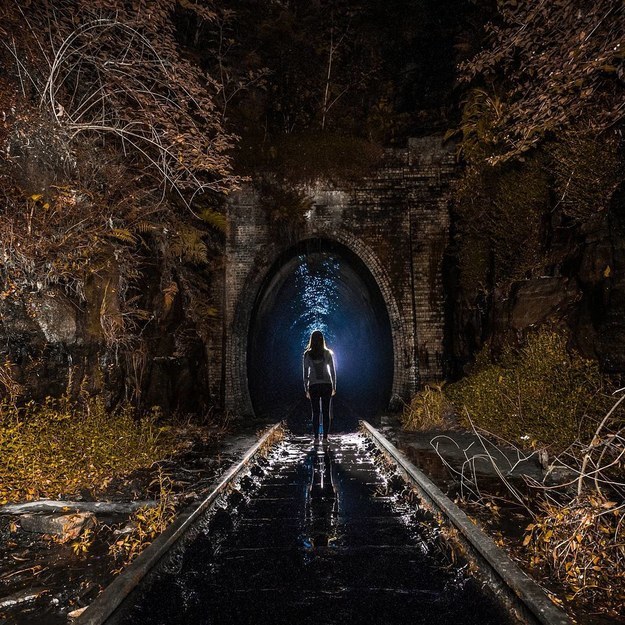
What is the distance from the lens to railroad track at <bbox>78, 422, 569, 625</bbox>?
9.37 feet

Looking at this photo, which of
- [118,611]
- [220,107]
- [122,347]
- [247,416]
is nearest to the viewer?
[118,611]

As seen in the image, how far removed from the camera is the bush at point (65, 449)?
5373mm

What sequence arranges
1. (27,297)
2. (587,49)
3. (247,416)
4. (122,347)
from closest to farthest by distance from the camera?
(587,49)
(27,297)
(122,347)
(247,416)

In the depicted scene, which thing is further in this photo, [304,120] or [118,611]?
[304,120]

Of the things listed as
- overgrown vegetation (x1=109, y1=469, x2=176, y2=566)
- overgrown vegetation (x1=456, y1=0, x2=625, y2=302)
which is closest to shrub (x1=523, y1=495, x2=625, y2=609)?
overgrown vegetation (x1=109, y1=469, x2=176, y2=566)

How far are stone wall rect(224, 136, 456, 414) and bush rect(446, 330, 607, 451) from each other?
380cm

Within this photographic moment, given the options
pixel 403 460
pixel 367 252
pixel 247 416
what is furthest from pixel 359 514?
pixel 367 252

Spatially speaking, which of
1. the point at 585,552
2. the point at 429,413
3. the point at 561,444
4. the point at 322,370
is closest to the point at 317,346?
the point at 322,370

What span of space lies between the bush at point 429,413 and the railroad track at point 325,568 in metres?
4.37

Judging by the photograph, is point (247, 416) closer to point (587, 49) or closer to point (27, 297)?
point (27, 297)

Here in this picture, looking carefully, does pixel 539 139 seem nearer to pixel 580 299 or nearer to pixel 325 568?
pixel 580 299

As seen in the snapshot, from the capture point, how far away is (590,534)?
10.7 ft

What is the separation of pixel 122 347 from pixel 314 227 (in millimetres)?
6892

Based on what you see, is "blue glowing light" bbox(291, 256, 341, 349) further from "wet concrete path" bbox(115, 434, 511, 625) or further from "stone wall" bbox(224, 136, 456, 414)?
"wet concrete path" bbox(115, 434, 511, 625)
